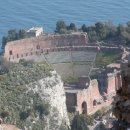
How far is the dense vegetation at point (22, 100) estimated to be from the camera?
52.2ft

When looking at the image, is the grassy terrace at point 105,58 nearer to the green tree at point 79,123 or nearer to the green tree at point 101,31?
the green tree at point 101,31

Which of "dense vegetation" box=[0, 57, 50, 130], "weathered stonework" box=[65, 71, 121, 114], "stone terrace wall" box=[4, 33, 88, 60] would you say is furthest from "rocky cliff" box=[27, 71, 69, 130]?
"stone terrace wall" box=[4, 33, 88, 60]

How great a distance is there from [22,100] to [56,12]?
26198mm

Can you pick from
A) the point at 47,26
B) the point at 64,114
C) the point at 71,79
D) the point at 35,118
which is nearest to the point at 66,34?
the point at 71,79

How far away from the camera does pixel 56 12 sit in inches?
1672

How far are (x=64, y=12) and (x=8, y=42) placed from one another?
18926 mm

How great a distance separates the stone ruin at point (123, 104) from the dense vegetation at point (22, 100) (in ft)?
42.9

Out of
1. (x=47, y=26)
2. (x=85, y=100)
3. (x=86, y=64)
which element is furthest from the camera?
(x=47, y=26)

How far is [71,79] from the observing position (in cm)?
2141

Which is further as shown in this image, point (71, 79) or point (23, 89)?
point (71, 79)

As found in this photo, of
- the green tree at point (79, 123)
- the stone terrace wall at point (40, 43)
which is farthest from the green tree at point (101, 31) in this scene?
the green tree at point (79, 123)

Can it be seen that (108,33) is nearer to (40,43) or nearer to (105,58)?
(105,58)

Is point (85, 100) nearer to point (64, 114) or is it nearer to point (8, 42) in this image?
point (64, 114)

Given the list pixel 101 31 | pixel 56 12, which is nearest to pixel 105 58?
pixel 101 31
